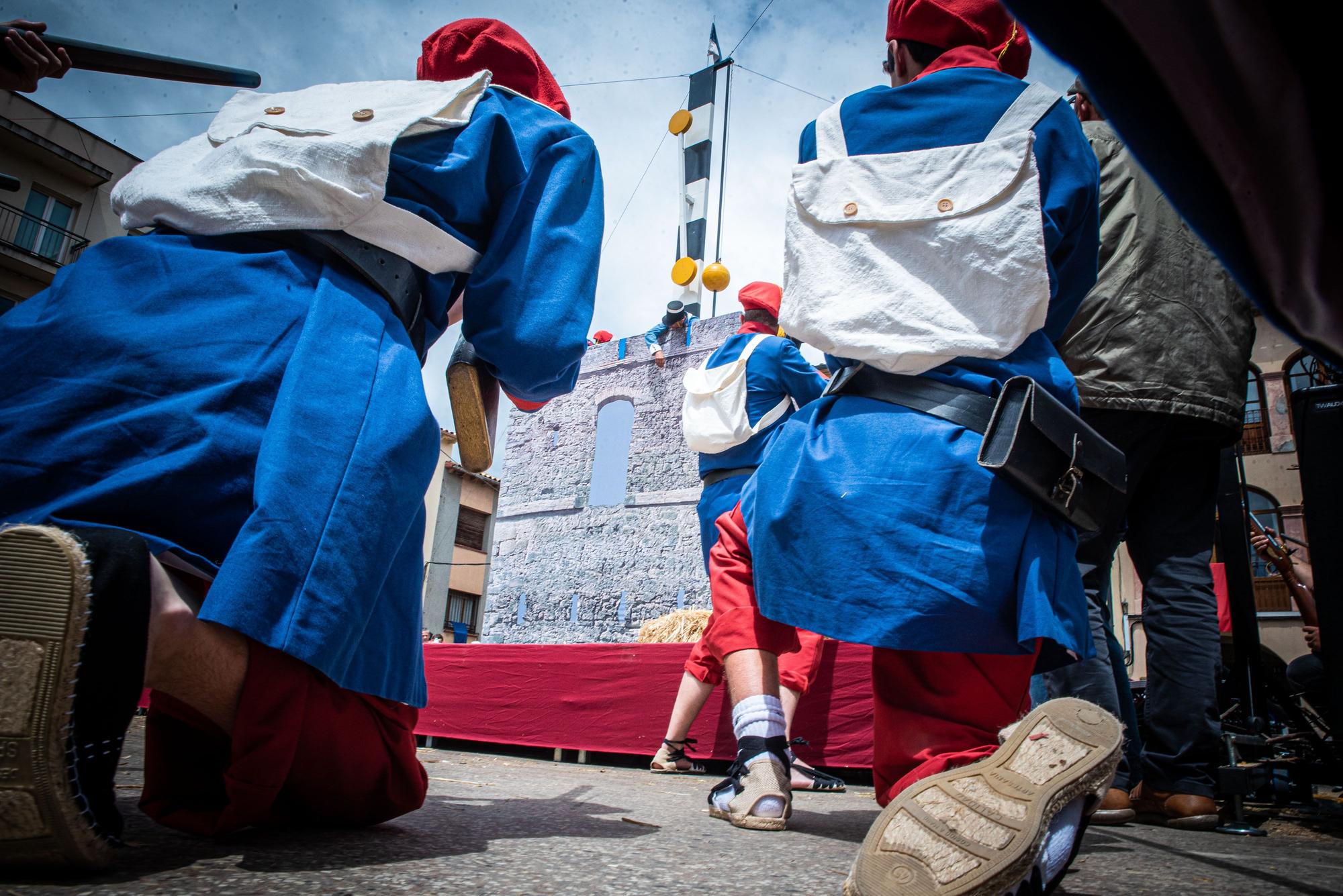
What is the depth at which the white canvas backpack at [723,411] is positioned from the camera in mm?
3182

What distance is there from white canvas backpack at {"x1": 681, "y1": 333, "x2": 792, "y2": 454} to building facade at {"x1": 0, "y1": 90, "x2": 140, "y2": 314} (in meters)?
17.2

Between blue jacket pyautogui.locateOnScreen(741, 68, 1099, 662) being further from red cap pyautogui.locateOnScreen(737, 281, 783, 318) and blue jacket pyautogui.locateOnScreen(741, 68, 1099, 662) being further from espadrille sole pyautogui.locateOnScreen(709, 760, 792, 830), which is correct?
red cap pyautogui.locateOnScreen(737, 281, 783, 318)

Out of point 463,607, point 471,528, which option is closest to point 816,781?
point 471,528

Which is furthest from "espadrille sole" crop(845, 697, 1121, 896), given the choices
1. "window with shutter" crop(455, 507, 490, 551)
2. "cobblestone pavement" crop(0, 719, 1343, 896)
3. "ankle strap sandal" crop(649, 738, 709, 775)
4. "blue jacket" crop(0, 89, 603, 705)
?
"window with shutter" crop(455, 507, 490, 551)

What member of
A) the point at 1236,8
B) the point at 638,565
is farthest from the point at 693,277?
the point at 1236,8

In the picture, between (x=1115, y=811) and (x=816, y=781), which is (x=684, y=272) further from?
(x=1115, y=811)

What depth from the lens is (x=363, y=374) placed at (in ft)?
3.80

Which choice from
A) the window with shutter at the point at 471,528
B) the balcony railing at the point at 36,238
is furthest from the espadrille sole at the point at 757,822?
the window with shutter at the point at 471,528

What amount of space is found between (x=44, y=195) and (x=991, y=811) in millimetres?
22014

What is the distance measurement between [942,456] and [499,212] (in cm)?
87

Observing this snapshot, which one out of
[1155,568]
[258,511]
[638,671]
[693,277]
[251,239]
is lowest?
[638,671]

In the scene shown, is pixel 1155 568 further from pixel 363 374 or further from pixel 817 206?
→ pixel 363 374

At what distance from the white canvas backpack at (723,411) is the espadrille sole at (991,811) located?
2236mm

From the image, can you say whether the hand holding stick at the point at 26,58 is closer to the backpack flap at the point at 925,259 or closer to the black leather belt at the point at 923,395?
the backpack flap at the point at 925,259
